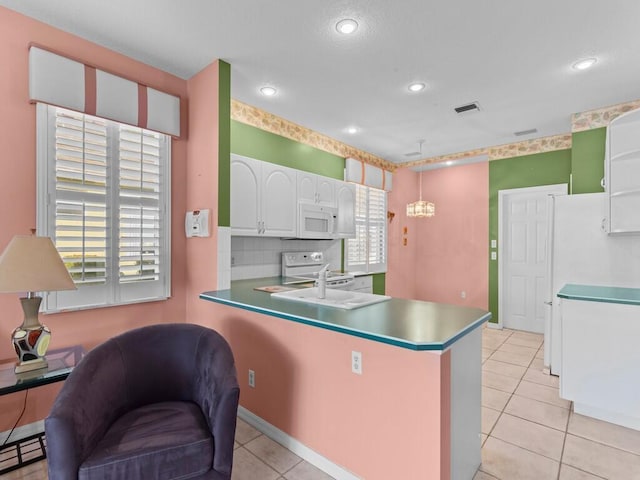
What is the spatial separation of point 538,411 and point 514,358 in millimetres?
1275

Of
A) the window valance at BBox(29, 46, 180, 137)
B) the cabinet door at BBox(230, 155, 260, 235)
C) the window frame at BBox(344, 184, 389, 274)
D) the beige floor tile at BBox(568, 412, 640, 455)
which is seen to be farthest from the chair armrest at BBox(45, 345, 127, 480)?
the window frame at BBox(344, 184, 389, 274)

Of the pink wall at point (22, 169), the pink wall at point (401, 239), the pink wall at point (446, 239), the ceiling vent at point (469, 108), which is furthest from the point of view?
the pink wall at point (401, 239)

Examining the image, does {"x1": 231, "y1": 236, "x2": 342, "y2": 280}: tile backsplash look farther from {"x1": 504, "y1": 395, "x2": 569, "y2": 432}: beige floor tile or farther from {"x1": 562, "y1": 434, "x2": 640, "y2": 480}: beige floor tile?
{"x1": 562, "y1": 434, "x2": 640, "y2": 480}: beige floor tile

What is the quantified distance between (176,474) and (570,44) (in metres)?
3.56

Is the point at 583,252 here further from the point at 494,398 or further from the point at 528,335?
the point at 528,335

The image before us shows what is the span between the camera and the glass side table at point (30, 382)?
1775 mm

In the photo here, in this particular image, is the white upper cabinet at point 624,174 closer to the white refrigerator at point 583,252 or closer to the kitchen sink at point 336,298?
the white refrigerator at point 583,252

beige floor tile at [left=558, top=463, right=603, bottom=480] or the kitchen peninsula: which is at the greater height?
the kitchen peninsula

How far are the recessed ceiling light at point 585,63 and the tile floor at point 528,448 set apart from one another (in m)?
2.77

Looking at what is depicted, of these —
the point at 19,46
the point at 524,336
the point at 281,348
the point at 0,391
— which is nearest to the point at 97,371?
the point at 0,391

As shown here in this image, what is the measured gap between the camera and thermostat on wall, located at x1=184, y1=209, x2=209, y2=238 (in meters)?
2.68

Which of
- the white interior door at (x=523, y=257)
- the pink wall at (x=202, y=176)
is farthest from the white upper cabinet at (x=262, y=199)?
the white interior door at (x=523, y=257)

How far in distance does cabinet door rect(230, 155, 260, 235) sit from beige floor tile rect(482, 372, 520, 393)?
8.72 ft

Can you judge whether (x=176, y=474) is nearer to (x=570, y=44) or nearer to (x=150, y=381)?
(x=150, y=381)
